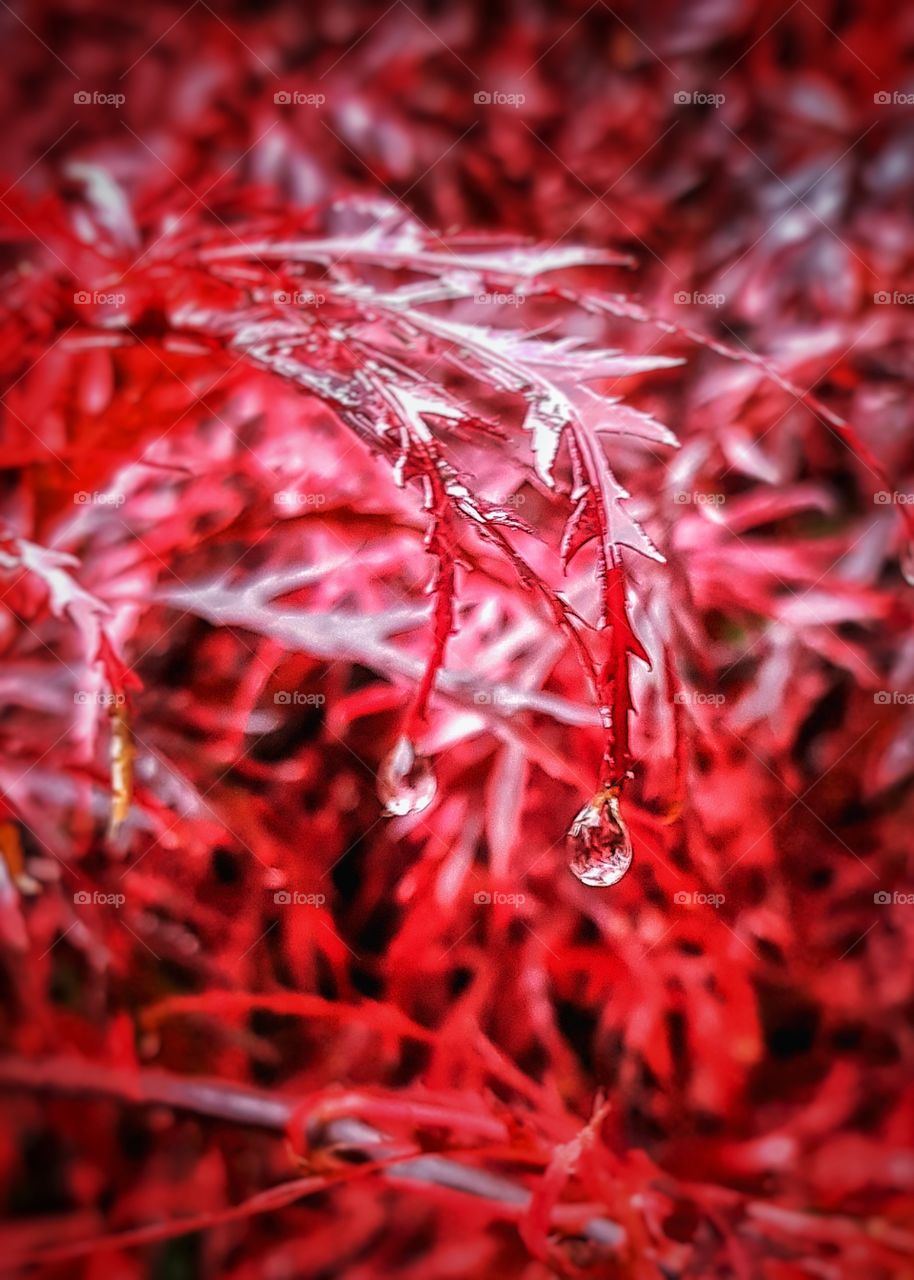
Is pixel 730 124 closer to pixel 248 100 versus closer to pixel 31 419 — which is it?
pixel 248 100

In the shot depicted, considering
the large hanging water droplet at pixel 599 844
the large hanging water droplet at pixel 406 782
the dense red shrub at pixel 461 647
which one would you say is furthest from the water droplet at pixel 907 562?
the large hanging water droplet at pixel 406 782

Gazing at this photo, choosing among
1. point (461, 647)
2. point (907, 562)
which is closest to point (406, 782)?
point (461, 647)

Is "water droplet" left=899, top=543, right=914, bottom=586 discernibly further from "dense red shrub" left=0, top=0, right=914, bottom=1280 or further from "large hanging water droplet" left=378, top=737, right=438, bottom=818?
"large hanging water droplet" left=378, top=737, right=438, bottom=818

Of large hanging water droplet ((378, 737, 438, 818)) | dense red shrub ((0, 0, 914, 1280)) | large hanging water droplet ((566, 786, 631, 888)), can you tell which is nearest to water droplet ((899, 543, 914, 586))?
dense red shrub ((0, 0, 914, 1280))

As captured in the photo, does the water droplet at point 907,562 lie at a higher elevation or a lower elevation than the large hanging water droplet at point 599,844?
higher

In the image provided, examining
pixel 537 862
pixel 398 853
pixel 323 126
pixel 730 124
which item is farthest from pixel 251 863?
pixel 730 124

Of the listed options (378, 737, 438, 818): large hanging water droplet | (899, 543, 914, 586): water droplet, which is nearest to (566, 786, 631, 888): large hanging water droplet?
(378, 737, 438, 818): large hanging water droplet

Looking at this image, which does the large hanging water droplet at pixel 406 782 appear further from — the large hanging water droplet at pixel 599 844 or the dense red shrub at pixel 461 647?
the large hanging water droplet at pixel 599 844

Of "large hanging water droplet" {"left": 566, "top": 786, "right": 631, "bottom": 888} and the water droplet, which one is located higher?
the water droplet

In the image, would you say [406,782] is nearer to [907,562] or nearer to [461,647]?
[461,647]
